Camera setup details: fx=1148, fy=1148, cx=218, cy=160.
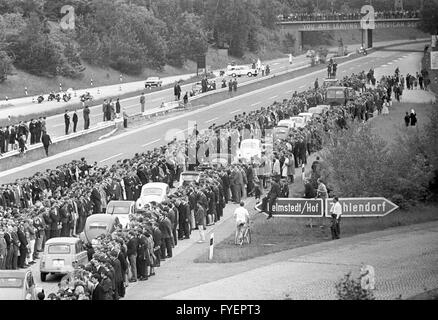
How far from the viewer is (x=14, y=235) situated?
32125 millimetres

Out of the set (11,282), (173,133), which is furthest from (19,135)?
(11,282)

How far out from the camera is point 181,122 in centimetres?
6969

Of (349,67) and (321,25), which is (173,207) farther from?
(321,25)

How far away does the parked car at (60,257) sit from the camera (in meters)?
30.7

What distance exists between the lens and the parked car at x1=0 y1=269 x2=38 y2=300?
26.0 meters

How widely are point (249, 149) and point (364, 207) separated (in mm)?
14117

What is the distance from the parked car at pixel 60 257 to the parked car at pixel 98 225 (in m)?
3.10

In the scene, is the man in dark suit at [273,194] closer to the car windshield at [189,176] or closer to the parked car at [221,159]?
the car windshield at [189,176]

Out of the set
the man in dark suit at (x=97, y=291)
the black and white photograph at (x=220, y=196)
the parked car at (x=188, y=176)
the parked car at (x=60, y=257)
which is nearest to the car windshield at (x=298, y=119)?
the black and white photograph at (x=220, y=196)

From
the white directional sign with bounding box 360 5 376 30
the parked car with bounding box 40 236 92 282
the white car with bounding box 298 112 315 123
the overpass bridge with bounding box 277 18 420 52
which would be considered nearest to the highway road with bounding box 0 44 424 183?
the white car with bounding box 298 112 315 123

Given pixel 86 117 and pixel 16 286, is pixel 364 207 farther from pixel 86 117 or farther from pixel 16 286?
pixel 86 117

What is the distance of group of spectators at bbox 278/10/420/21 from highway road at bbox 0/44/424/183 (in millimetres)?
10774
